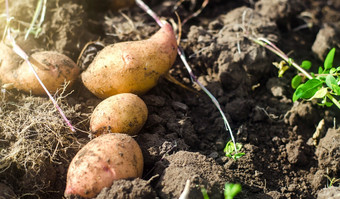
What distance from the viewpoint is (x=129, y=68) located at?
5.74 ft

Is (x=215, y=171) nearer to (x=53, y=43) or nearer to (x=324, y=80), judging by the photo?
(x=324, y=80)

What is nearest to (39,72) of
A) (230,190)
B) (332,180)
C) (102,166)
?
(102,166)

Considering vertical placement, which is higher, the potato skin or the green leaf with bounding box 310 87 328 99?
the potato skin

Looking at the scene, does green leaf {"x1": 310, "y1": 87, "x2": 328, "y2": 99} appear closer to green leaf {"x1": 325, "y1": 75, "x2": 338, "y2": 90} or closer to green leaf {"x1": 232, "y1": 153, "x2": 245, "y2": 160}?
green leaf {"x1": 325, "y1": 75, "x2": 338, "y2": 90}

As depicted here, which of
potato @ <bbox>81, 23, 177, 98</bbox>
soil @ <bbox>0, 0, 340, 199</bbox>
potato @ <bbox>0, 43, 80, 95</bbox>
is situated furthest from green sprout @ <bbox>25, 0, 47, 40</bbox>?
potato @ <bbox>81, 23, 177, 98</bbox>

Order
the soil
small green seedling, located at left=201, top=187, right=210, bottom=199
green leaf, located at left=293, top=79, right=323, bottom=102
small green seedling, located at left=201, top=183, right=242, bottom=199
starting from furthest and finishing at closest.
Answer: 1. green leaf, located at left=293, top=79, right=323, bottom=102
2. the soil
3. small green seedling, located at left=201, top=187, right=210, bottom=199
4. small green seedling, located at left=201, top=183, right=242, bottom=199

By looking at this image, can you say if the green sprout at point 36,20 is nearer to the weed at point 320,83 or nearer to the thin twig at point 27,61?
the thin twig at point 27,61

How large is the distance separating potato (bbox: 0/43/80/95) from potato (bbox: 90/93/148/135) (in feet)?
1.12

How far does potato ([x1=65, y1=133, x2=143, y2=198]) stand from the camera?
4.49 feet

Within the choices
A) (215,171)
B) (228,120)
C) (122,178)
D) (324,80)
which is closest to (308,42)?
(324,80)

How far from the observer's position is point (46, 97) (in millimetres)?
1861

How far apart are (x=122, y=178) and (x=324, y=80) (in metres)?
1.12

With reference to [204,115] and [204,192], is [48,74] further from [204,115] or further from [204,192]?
[204,192]

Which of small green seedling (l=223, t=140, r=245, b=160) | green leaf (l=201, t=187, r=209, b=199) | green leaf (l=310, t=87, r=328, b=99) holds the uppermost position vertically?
green leaf (l=310, t=87, r=328, b=99)
